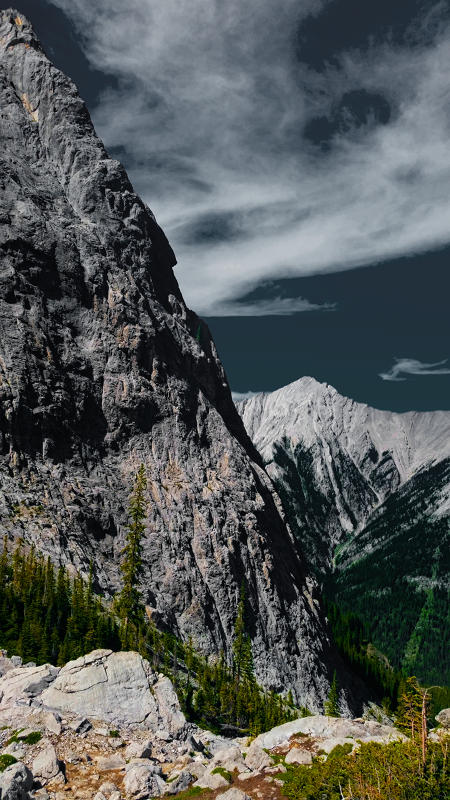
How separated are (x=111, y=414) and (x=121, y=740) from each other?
91795 mm

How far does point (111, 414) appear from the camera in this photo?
125500 millimetres

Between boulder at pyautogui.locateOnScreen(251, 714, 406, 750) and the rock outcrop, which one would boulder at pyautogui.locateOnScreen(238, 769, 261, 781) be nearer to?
boulder at pyautogui.locateOnScreen(251, 714, 406, 750)

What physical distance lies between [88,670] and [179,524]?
2855 inches

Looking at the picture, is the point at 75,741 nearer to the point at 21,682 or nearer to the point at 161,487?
the point at 21,682

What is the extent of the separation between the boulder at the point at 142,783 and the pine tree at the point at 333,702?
76600mm

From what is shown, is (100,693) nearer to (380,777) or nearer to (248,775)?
(248,775)

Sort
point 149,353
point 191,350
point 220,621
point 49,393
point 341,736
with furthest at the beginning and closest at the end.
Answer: point 191,350 → point 149,353 → point 49,393 → point 220,621 → point 341,736

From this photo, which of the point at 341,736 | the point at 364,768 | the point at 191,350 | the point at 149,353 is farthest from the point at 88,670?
the point at 191,350

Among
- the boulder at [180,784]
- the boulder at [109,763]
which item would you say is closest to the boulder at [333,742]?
the boulder at [180,784]

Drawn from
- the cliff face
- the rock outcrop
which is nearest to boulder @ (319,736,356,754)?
the rock outcrop

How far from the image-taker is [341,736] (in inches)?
1623

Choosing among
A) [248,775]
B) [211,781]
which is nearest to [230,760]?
[248,775]

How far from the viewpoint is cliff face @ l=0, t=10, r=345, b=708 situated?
4173 inches

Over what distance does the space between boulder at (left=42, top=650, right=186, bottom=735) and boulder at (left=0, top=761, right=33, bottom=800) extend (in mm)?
10864
